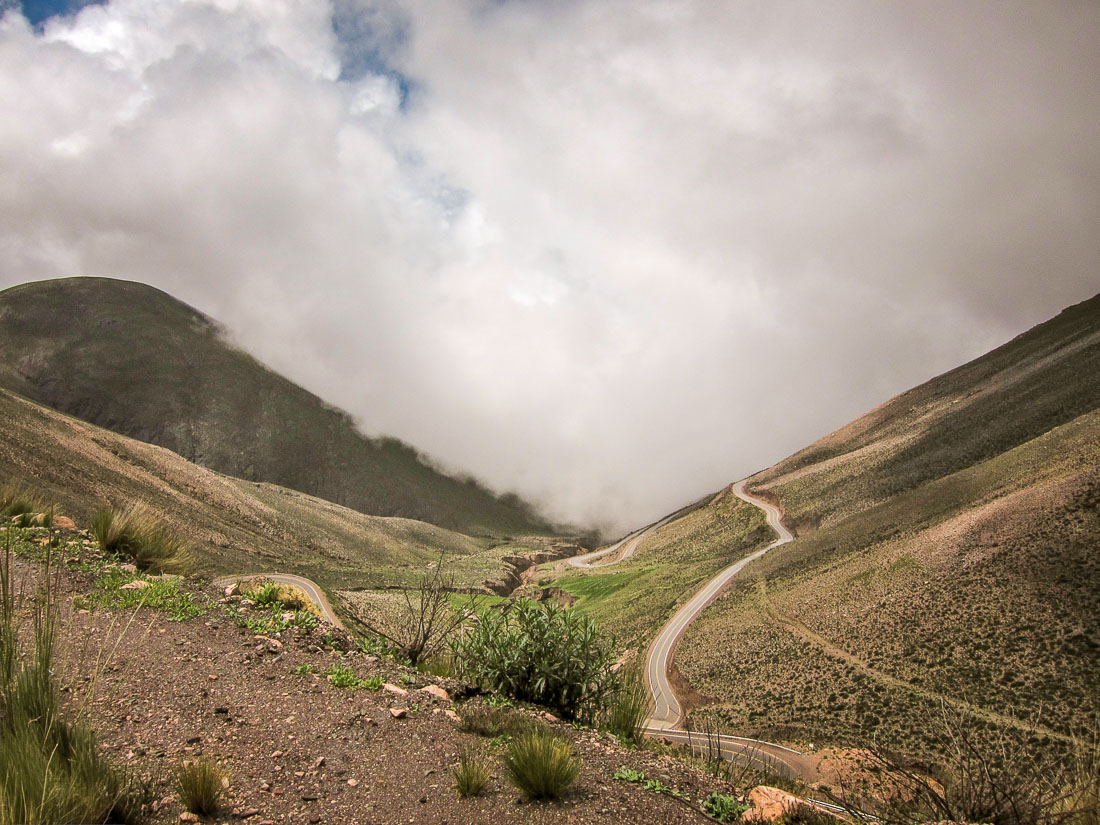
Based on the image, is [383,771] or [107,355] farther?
[107,355]

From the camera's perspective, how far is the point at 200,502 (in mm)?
82938

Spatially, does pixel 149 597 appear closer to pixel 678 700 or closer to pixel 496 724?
pixel 496 724

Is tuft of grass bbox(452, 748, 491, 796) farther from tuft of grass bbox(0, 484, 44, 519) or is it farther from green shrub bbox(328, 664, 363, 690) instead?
tuft of grass bbox(0, 484, 44, 519)

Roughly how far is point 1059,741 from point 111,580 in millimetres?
40299

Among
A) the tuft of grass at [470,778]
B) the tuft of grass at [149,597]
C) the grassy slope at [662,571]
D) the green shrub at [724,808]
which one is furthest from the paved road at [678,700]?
the tuft of grass at [149,597]

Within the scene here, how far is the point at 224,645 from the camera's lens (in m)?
8.65

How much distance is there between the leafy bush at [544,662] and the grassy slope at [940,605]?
43.3 feet

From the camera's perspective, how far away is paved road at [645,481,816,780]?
27103mm

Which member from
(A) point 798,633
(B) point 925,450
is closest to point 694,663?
(A) point 798,633

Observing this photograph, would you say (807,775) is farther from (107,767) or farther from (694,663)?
(107,767)

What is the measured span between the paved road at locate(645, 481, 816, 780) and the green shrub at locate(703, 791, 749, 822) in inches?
279

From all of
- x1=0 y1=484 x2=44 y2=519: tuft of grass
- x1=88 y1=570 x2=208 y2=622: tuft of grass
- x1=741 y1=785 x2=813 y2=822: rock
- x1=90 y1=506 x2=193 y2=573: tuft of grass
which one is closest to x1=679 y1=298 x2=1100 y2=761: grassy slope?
x1=741 y1=785 x2=813 y2=822: rock

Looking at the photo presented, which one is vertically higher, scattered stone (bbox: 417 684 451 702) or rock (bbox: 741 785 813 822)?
scattered stone (bbox: 417 684 451 702)

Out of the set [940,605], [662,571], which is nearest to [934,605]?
[940,605]
